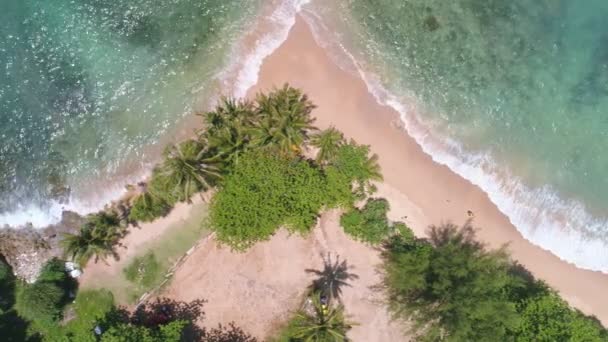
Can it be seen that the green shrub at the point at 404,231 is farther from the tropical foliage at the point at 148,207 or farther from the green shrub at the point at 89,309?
the green shrub at the point at 89,309

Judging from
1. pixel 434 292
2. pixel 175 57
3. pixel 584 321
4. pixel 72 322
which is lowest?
pixel 584 321

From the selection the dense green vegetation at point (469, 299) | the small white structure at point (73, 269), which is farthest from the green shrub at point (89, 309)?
the dense green vegetation at point (469, 299)

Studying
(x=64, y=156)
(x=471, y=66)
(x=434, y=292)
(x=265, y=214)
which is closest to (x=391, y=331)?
(x=434, y=292)

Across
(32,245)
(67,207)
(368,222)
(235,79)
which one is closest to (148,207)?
(67,207)

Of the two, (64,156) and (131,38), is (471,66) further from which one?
(64,156)

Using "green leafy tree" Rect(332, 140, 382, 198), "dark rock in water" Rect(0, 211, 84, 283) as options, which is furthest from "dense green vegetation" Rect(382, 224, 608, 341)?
"dark rock in water" Rect(0, 211, 84, 283)

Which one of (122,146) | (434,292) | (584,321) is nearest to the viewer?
(434,292)

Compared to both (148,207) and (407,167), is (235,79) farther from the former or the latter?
(407,167)
